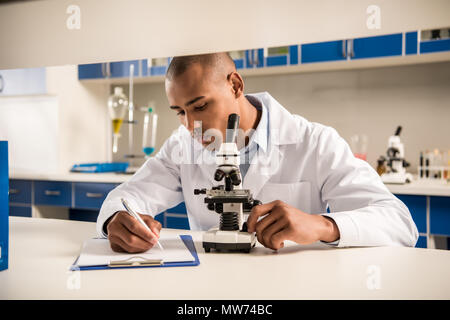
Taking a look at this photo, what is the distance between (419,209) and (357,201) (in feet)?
3.83

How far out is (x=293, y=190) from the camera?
4.19 ft

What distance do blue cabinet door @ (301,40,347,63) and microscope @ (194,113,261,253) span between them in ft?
5.91

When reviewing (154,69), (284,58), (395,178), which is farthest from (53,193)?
(395,178)

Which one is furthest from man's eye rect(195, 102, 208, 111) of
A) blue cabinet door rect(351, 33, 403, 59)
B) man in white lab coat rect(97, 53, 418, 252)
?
blue cabinet door rect(351, 33, 403, 59)

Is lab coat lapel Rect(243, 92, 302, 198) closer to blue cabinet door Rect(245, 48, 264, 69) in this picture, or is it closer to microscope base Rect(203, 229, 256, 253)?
microscope base Rect(203, 229, 256, 253)

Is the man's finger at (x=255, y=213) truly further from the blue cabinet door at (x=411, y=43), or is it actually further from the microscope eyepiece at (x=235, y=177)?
the blue cabinet door at (x=411, y=43)

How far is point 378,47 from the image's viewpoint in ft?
7.60

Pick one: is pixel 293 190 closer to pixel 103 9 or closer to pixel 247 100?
pixel 247 100

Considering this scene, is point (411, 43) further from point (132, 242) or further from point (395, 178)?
point (132, 242)

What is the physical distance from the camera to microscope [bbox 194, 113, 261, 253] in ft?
2.44

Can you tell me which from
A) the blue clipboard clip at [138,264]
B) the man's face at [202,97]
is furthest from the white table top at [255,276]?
the man's face at [202,97]

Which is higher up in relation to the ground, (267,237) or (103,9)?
(103,9)
